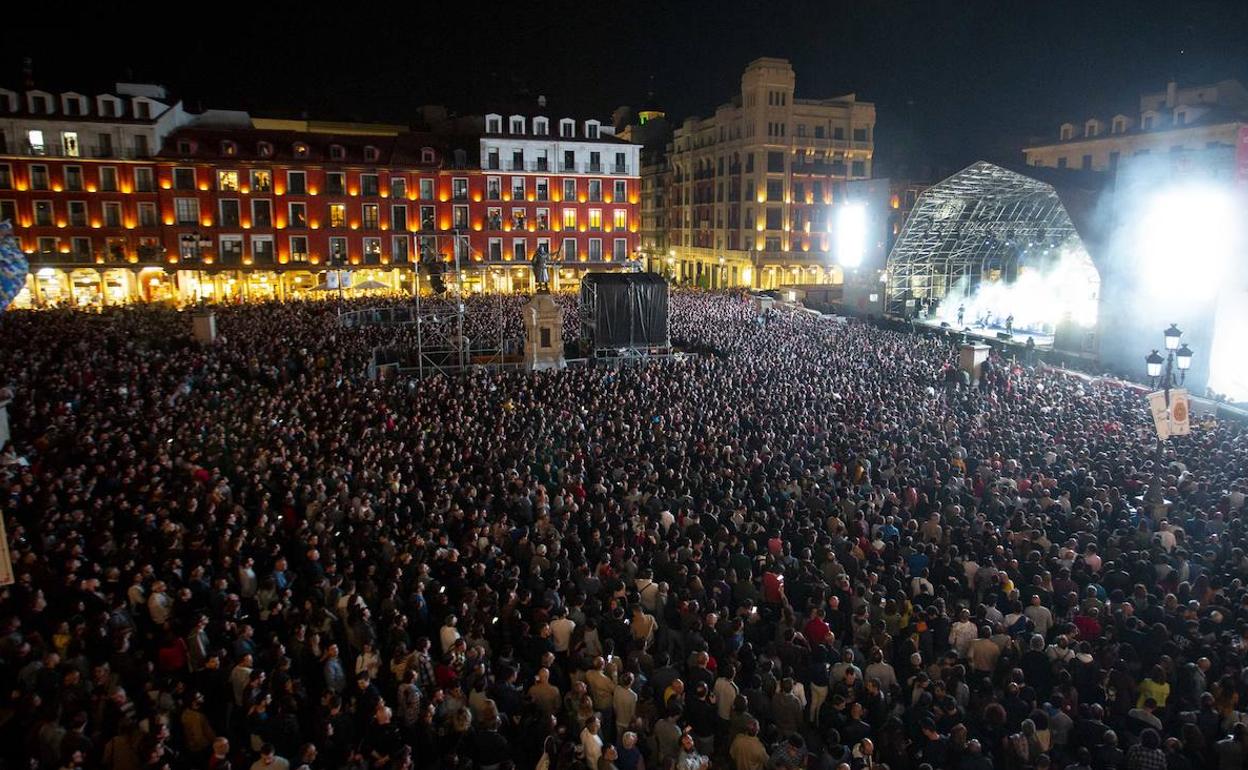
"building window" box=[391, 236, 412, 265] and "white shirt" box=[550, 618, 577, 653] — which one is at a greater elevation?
"building window" box=[391, 236, 412, 265]

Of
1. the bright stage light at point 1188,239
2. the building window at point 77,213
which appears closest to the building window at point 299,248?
the building window at point 77,213

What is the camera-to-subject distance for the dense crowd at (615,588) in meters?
6.72

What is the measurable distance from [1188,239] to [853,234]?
20948mm

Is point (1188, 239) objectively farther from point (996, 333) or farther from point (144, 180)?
point (144, 180)

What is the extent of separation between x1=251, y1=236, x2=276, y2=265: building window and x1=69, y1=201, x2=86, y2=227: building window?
923 centimetres

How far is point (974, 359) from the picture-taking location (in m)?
23.0

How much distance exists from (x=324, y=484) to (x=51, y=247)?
45.7 metres

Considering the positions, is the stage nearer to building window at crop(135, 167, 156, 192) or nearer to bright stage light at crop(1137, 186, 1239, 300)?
bright stage light at crop(1137, 186, 1239, 300)

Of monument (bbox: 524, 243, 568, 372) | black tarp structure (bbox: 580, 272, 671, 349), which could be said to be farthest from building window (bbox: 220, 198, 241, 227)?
monument (bbox: 524, 243, 568, 372)

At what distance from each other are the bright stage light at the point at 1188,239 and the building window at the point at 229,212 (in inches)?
1895

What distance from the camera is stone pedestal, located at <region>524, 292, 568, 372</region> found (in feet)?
85.8

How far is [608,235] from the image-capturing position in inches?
2283

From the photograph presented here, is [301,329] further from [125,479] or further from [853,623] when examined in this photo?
[853,623]

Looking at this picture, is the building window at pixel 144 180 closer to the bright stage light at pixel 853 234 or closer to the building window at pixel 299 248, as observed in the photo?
the building window at pixel 299 248
